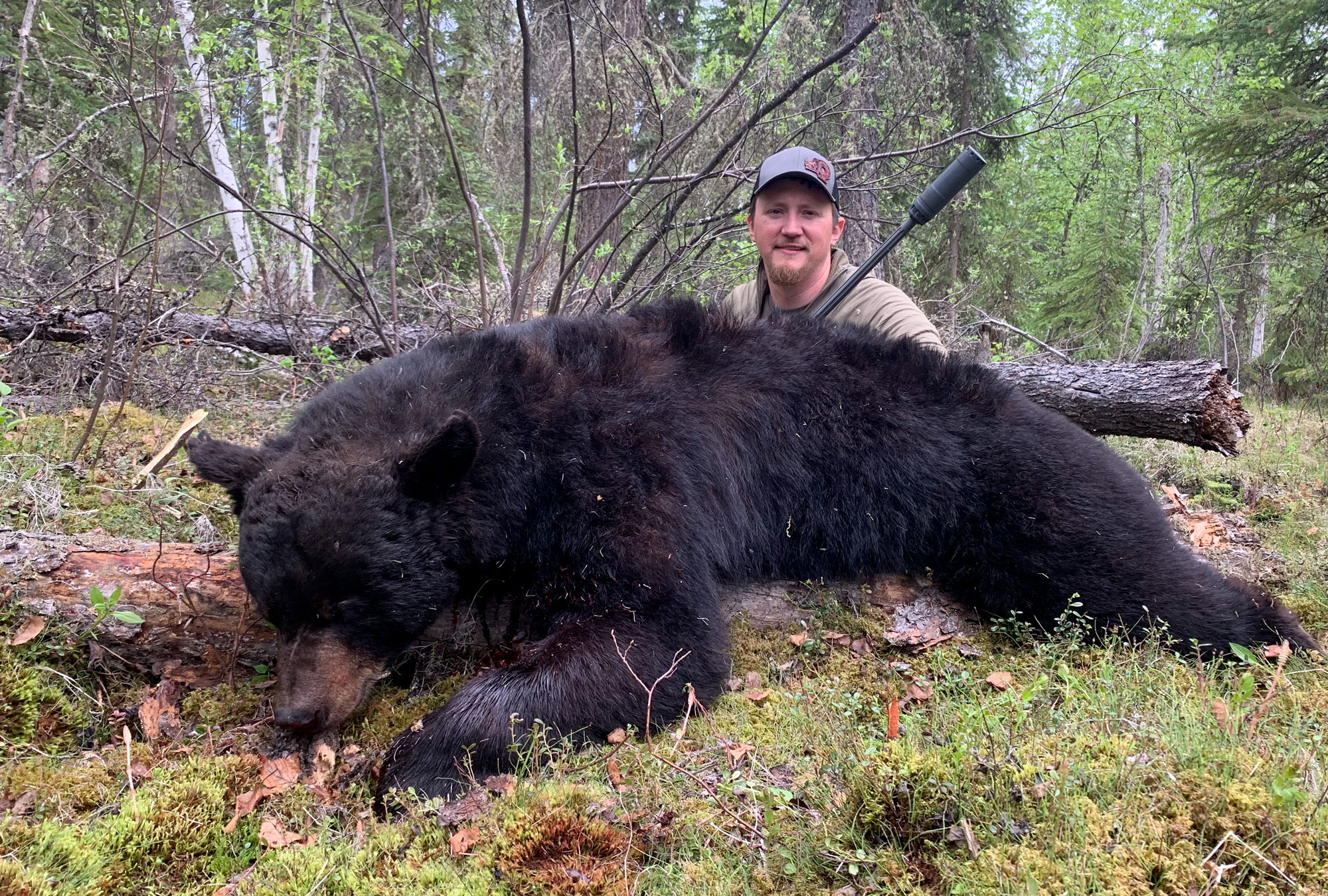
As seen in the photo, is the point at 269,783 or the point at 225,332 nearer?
the point at 269,783

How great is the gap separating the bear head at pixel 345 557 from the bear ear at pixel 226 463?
0.11 metres

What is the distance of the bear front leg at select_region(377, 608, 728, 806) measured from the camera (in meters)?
2.51

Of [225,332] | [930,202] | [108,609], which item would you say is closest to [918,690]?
[108,609]

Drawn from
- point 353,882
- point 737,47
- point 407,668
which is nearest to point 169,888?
point 353,882

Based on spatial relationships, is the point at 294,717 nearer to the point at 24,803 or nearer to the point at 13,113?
the point at 24,803

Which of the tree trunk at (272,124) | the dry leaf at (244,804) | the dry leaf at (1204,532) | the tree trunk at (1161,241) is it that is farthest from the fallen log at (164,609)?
the tree trunk at (1161,241)

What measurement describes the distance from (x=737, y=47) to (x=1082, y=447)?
470 inches

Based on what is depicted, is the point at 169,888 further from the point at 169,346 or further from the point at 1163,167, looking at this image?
the point at 1163,167

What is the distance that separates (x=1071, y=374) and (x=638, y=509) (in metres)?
3.64

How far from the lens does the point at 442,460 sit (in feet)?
8.90

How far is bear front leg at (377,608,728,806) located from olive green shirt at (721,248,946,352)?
2.21 metres

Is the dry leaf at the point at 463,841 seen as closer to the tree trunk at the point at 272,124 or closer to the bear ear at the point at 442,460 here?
the bear ear at the point at 442,460

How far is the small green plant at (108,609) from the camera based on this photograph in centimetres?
266

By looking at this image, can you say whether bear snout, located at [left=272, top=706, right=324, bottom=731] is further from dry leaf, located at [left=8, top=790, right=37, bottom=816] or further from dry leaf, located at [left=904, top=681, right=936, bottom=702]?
dry leaf, located at [left=904, top=681, right=936, bottom=702]
